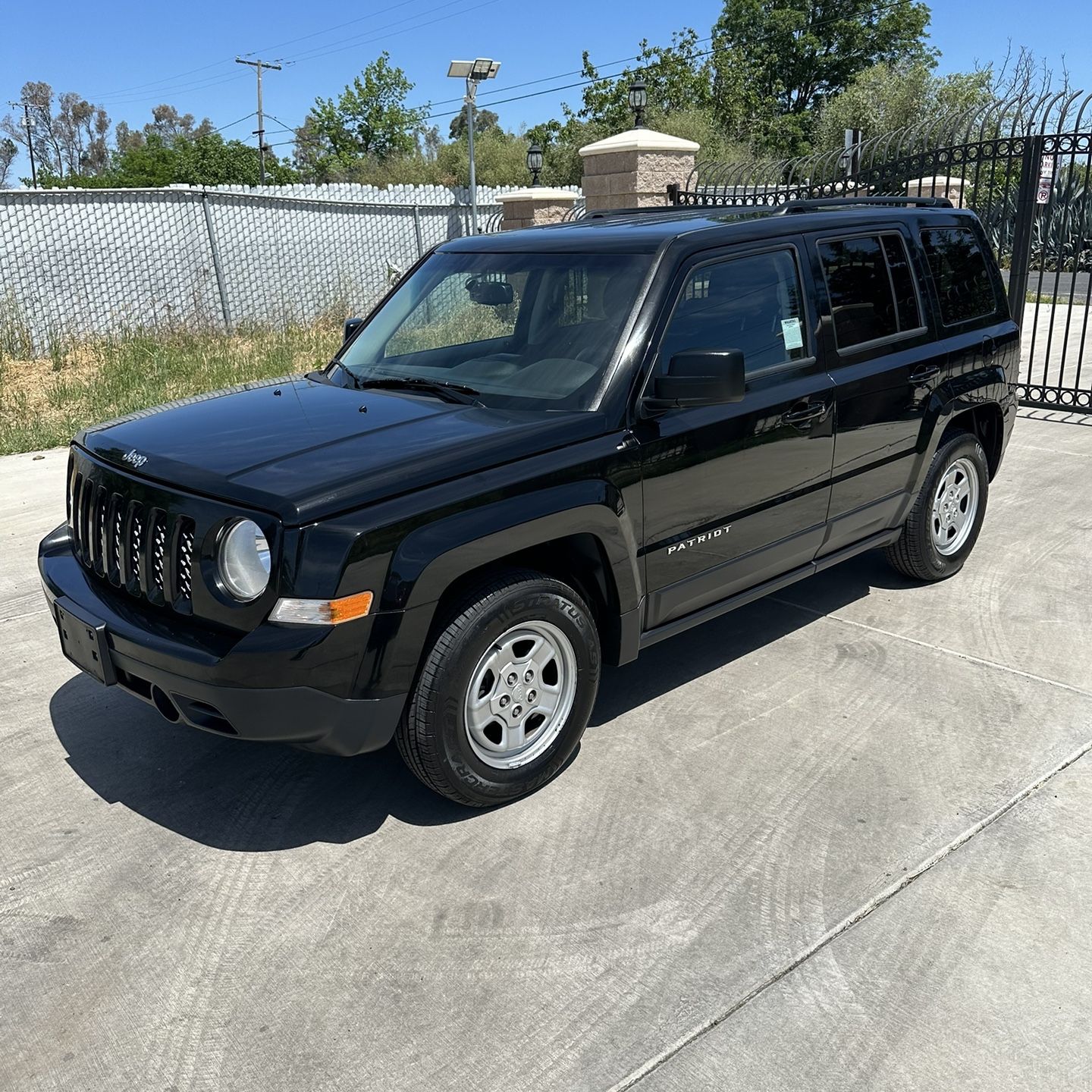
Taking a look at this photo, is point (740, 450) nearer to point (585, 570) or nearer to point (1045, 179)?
point (585, 570)

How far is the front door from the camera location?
393 centimetres

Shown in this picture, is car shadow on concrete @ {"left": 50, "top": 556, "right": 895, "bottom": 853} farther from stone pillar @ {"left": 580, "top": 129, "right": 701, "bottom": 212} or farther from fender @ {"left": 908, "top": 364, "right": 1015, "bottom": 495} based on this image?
stone pillar @ {"left": 580, "top": 129, "right": 701, "bottom": 212}

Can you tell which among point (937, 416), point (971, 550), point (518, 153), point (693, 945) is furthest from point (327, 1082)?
point (518, 153)

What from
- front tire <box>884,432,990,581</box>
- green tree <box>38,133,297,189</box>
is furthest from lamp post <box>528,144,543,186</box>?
green tree <box>38,133,297,189</box>

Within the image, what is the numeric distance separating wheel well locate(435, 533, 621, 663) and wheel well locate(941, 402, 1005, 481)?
246 cm

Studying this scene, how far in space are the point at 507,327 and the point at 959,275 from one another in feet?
8.12

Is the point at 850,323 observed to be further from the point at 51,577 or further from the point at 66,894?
the point at 66,894

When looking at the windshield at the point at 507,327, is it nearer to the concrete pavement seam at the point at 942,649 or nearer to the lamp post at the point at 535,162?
the concrete pavement seam at the point at 942,649

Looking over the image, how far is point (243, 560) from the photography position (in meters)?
3.18

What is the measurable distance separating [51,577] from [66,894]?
1160 mm

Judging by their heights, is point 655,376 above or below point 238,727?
above

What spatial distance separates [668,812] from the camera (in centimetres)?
360

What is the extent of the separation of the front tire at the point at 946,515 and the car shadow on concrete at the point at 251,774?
3.69 feet

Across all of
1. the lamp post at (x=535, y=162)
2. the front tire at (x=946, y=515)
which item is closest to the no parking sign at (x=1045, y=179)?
the front tire at (x=946, y=515)
